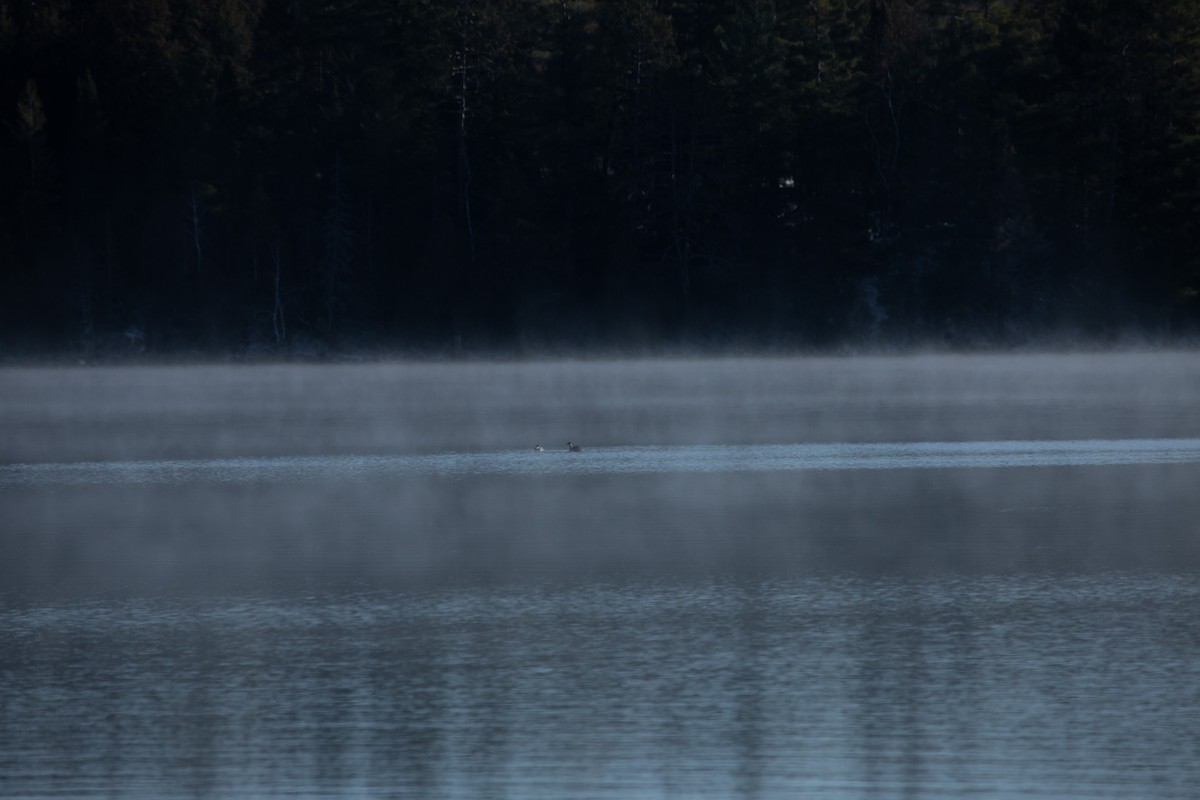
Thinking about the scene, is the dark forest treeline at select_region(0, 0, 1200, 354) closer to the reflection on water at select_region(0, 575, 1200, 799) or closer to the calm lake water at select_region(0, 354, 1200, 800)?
the calm lake water at select_region(0, 354, 1200, 800)

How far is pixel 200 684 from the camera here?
927 cm

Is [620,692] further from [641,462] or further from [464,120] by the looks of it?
[464,120]

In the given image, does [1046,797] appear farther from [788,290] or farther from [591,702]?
[788,290]

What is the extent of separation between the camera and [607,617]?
1084cm

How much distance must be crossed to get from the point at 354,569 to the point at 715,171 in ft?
169

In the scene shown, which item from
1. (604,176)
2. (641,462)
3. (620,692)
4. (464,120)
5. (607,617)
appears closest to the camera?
(620,692)

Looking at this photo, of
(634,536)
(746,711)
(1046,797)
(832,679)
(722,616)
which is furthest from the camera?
(634,536)

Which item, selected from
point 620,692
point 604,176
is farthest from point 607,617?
point 604,176

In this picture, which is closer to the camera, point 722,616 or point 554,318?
point 722,616

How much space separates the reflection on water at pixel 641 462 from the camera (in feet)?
64.8

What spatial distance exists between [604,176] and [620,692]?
5765 cm

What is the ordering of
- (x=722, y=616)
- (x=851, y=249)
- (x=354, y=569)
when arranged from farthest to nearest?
1. (x=851, y=249)
2. (x=354, y=569)
3. (x=722, y=616)

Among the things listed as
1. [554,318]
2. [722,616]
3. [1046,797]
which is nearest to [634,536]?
[722,616]

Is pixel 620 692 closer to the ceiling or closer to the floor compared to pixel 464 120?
closer to the floor
